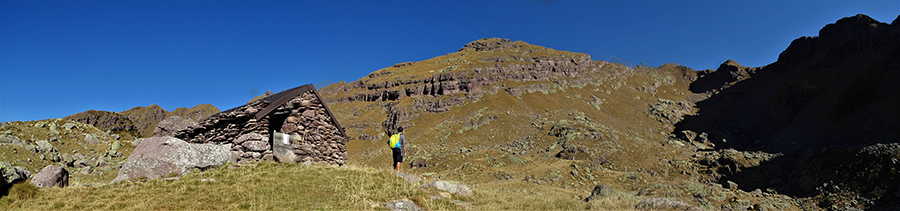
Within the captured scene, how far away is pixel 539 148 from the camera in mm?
54406

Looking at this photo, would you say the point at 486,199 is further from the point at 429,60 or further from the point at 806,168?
the point at 429,60

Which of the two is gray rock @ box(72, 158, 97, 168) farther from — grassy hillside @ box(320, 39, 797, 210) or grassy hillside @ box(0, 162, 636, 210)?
grassy hillside @ box(320, 39, 797, 210)

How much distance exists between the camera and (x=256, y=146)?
14.9 metres

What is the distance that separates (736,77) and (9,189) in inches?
4944

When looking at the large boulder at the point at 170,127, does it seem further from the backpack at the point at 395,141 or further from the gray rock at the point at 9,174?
the backpack at the point at 395,141

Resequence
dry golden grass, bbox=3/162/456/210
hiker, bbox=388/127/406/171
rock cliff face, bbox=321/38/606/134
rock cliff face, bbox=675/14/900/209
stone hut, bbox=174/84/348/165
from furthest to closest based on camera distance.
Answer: rock cliff face, bbox=321/38/606/134 → rock cliff face, bbox=675/14/900/209 → hiker, bbox=388/127/406/171 → stone hut, bbox=174/84/348/165 → dry golden grass, bbox=3/162/456/210

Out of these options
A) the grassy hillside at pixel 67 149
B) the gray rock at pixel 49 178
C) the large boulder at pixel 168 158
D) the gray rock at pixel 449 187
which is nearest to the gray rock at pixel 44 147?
the grassy hillside at pixel 67 149

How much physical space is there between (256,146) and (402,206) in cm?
814

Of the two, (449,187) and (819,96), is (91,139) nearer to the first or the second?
(449,187)

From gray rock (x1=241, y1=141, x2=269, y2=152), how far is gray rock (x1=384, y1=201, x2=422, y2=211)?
301 inches

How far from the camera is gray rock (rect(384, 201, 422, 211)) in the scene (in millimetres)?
9555

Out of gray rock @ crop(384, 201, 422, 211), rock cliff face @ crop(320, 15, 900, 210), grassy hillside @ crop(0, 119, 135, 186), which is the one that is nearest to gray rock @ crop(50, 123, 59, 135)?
grassy hillside @ crop(0, 119, 135, 186)

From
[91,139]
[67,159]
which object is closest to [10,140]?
[67,159]

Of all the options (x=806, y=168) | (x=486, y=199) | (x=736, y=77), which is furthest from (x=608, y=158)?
(x=736, y=77)
